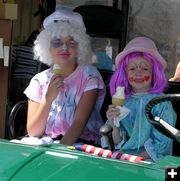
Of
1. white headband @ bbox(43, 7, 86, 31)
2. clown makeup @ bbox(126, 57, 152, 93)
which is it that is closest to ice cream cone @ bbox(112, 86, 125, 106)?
clown makeup @ bbox(126, 57, 152, 93)

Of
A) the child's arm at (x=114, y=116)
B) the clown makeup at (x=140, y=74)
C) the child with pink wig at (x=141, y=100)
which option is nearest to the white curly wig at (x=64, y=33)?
the child with pink wig at (x=141, y=100)

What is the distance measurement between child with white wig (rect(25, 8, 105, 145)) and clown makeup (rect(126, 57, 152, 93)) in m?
0.33

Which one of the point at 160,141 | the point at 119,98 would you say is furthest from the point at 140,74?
the point at 160,141

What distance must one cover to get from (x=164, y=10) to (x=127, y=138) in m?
1.03

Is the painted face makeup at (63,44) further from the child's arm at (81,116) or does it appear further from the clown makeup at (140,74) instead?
the clown makeup at (140,74)

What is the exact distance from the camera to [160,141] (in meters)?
2.70

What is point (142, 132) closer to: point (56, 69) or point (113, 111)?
point (113, 111)

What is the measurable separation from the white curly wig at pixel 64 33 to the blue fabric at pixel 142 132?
1.64 feet

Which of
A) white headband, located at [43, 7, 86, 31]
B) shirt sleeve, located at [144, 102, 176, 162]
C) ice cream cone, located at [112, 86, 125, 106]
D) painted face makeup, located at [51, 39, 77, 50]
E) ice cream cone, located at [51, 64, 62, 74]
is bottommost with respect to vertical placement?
shirt sleeve, located at [144, 102, 176, 162]

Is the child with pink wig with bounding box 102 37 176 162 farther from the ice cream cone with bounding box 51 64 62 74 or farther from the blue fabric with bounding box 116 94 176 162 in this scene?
the ice cream cone with bounding box 51 64 62 74

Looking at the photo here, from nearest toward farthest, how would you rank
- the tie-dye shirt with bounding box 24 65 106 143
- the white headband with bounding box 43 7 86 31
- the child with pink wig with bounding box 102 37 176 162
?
the child with pink wig with bounding box 102 37 176 162 → the tie-dye shirt with bounding box 24 65 106 143 → the white headband with bounding box 43 7 86 31

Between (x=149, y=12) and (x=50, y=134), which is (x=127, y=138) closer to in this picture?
(x=50, y=134)

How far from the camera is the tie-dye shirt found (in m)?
3.10

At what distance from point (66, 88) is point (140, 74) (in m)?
0.56
